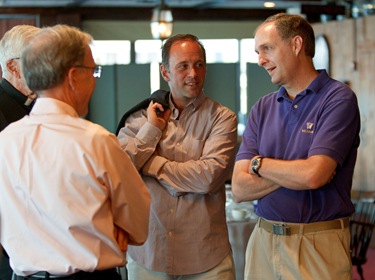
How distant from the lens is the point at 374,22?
9.42 meters

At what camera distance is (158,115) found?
3.18 m

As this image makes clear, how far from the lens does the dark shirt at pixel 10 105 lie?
9.70 ft

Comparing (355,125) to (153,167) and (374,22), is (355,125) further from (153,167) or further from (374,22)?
(374,22)

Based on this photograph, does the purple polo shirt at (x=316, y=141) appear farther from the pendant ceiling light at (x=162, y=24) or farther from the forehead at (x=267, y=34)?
the pendant ceiling light at (x=162, y=24)

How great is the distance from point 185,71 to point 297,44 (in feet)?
1.86

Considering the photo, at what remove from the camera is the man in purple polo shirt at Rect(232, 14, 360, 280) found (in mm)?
2686

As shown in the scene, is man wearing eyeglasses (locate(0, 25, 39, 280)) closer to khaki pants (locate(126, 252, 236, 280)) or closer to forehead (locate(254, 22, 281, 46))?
khaki pants (locate(126, 252, 236, 280))

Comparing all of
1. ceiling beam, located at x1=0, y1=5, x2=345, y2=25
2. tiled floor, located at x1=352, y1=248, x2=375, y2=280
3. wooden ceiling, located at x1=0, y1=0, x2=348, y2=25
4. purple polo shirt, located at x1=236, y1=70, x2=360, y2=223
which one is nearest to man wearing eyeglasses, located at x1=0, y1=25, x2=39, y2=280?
purple polo shirt, located at x1=236, y1=70, x2=360, y2=223

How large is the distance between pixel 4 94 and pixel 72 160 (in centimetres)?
108

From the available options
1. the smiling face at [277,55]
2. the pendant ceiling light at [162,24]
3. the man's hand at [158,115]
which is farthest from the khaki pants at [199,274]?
the pendant ceiling light at [162,24]

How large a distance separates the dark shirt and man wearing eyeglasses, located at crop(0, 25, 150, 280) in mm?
767

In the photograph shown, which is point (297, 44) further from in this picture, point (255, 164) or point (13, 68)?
point (13, 68)

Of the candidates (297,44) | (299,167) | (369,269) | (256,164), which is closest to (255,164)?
(256,164)

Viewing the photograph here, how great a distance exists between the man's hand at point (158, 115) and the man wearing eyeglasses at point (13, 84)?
52 cm
